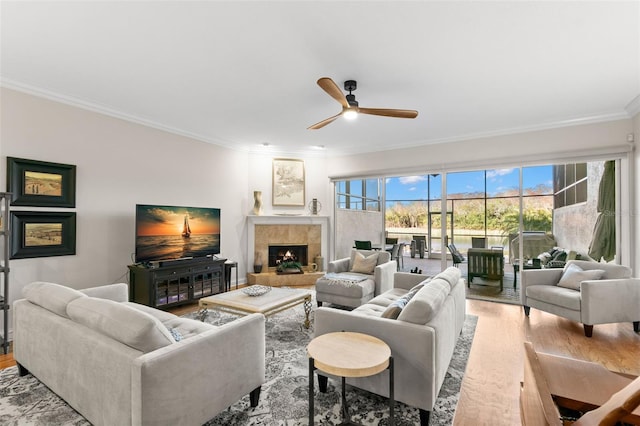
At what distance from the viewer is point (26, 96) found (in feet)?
11.0

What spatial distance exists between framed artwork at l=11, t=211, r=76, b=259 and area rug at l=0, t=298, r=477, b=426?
4.37 feet

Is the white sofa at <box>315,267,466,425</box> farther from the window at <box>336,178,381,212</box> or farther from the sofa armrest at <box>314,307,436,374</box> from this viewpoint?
the window at <box>336,178,381,212</box>

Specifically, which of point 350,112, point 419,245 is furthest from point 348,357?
point 419,245

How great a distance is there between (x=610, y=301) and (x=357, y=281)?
2.84 m

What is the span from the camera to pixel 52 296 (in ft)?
6.87

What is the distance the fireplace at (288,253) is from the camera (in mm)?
6238

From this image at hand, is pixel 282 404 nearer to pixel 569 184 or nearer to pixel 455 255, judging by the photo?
pixel 455 255

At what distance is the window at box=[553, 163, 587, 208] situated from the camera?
458cm

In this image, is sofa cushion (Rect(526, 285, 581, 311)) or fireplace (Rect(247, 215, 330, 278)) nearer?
sofa cushion (Rect(526, 285, 581, 311))

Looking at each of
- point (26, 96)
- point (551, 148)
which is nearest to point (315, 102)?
point (26, 96)

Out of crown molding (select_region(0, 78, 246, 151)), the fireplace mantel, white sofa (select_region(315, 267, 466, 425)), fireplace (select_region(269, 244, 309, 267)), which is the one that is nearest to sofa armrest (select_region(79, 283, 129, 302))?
white sofa (select_region(315, 267, 466, 425))

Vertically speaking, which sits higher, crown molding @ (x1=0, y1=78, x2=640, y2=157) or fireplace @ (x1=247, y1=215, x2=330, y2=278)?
crown molding @ (x1=0, y1=78, x2=640, y2=157)

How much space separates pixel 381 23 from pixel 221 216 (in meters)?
4.38

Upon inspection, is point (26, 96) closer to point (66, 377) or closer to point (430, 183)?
point (66, 377)
